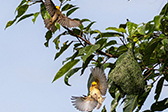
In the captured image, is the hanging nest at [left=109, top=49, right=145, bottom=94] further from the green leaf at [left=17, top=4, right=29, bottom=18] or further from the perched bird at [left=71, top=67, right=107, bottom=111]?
the green leaf at [left=17, top=4, right=29, bottom=18]

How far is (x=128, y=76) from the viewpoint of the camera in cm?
170

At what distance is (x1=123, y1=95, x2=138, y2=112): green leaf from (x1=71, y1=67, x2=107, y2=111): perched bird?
0.11 m

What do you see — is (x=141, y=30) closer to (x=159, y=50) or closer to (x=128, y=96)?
(x=159, y=50)

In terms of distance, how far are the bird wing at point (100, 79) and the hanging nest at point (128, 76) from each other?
5cm

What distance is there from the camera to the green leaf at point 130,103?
172 centimetres

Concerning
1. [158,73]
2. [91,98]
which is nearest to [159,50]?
[158,73]

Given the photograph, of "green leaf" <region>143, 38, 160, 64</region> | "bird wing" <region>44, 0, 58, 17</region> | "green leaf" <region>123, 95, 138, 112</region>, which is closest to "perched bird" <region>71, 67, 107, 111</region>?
"green leaf" <region>123, 95, 138, 112</region>

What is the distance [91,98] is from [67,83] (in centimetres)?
39

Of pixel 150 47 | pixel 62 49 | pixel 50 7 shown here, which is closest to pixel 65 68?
pixel 62 49

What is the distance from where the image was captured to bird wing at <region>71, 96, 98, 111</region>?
1717 millimetres

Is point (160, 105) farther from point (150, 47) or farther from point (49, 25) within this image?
point (49, 25)

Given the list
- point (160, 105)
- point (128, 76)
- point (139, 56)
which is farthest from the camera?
point (160, 105)

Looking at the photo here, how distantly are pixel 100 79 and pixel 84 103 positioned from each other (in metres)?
0.14

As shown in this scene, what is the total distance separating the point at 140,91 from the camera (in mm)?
1741
